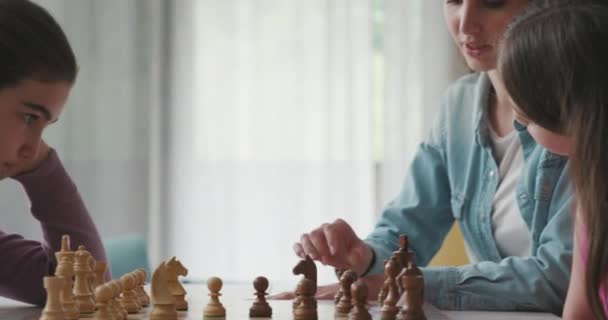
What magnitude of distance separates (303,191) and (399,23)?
0.72 metres

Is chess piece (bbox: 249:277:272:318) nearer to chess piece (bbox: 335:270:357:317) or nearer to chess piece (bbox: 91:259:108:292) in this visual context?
chess piece (bbox: 335:270:357:317)

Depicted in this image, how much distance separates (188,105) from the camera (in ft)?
12.1

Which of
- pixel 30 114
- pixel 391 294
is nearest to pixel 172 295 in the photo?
pixel 391 294

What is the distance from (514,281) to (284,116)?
7.17ft

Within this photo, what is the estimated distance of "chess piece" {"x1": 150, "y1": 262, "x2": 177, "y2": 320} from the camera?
1186 millimetres

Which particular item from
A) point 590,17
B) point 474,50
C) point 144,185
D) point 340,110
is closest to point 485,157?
point 474,50

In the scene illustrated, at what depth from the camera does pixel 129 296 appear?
128cm

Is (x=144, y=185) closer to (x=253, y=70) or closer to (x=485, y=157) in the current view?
(x=253, y=70)

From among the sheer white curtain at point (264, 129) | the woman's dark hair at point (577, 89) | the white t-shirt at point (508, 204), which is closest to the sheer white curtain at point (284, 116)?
the sheer white curtain at point (264, 129)

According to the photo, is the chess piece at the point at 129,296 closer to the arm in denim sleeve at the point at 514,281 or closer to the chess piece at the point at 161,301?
the chess piece at the point at 161,301

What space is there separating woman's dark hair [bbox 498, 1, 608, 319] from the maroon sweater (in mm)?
820

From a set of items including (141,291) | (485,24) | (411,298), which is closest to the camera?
(411,298)

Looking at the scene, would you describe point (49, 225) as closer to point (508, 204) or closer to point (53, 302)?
point (53, 302)

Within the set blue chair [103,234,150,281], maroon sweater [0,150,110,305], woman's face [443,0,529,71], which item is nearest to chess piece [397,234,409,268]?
woman's face [443,0,529,71]
